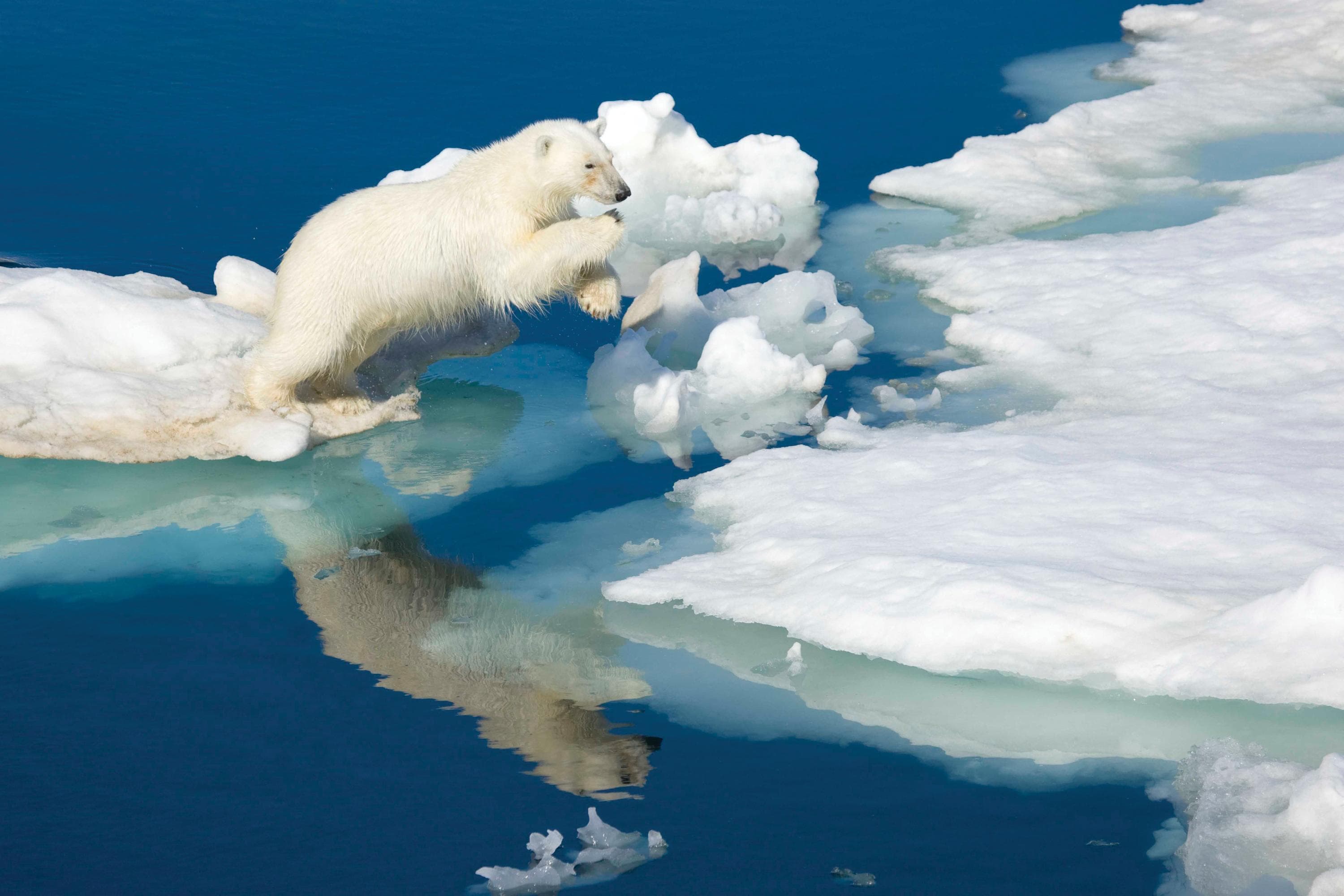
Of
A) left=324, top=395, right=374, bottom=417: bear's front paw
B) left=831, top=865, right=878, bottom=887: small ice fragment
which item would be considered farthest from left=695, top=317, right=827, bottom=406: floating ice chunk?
left=831, top=865, right=878, bottom=887: small ice fragment

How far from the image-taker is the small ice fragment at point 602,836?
10.2 feet

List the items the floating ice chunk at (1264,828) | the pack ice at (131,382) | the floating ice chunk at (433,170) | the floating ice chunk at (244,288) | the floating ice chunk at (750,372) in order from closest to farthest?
the floating ice chunk at (1264,828)
the pack ice at (131,382)
the floating ice chunk at (750,372)
the floating ice chunk at (244,288)
the floating ice chunk at (433,170)

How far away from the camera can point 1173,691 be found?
3404 millimetres

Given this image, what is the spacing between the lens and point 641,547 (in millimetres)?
4527

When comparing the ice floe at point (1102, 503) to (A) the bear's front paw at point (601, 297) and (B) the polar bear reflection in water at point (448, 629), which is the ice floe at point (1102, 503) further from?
(A) the bear's front paw at point (601, 297)

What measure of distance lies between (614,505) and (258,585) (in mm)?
1339

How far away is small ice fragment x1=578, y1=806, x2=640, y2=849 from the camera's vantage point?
312 cm

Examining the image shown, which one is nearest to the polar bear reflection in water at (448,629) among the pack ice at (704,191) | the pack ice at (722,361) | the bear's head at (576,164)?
the pack ice at (722,361)

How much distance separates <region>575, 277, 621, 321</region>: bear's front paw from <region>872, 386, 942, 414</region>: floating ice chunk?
124cm

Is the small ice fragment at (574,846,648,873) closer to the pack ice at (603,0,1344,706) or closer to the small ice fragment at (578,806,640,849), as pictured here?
the small ice fragment at (578,806,640,849)

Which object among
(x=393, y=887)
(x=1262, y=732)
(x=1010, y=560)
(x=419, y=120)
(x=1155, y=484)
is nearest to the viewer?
(x=393, y=887)

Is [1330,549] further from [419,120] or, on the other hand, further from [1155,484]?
[419,120]

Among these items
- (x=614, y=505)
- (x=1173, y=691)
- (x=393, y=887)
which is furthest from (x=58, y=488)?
(x=1173, y=691)

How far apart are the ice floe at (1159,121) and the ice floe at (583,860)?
17.0 feet
